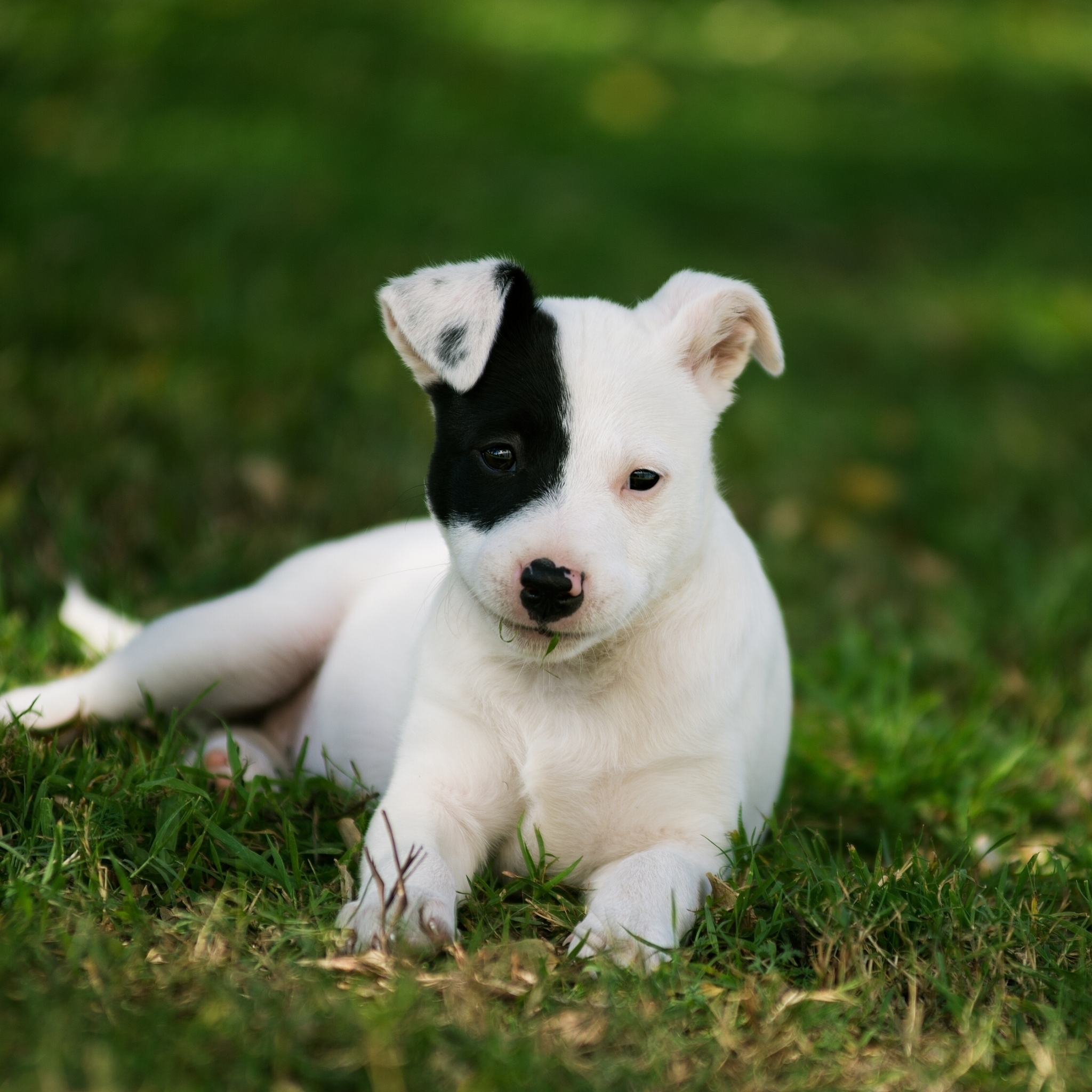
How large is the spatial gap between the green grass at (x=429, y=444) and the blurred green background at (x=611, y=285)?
1.2 inches

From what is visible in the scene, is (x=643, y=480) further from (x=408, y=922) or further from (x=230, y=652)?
(x=230, y=652)

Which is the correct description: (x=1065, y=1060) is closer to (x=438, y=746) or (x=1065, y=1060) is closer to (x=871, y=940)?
(x=871, y=940)

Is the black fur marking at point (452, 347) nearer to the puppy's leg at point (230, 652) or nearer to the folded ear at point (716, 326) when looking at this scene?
the folded ear at point (716, 326)

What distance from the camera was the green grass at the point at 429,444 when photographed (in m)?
2.40

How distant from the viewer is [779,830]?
10.4ft

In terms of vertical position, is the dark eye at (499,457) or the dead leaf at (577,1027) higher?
the dark eye at (499,457)

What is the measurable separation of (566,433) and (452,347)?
14.6 inches

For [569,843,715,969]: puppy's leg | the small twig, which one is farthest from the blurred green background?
the small twig

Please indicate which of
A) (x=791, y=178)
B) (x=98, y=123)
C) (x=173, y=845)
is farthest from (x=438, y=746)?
(x=791, y=178)

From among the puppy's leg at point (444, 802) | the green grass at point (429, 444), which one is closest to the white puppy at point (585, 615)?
the puppy's leg at point (444, 802)

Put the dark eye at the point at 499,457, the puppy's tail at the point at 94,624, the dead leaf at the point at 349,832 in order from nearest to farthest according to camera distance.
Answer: the dark eye at the point at 499,457 < the dead leaf at the point at 349,832 < the puppy's tail at the point at 94,624

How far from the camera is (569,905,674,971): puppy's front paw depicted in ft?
8.53

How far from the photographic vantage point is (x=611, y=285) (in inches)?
323

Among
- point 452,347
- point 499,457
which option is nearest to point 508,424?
point 499,457
